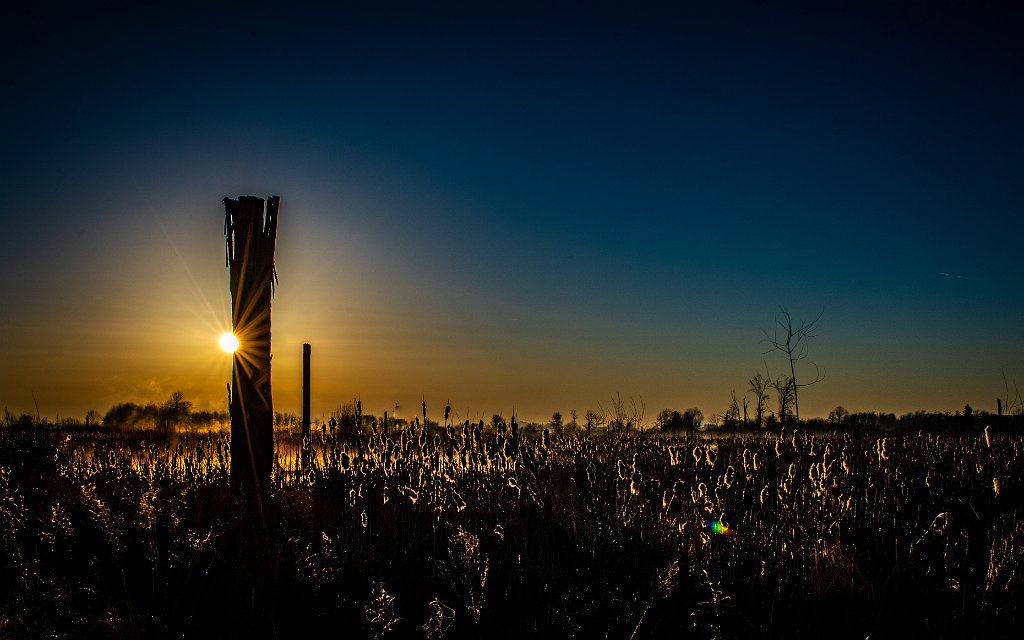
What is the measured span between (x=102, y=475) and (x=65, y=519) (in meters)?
3.06

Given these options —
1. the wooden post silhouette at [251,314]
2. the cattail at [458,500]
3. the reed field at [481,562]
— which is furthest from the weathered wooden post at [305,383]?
the cattail at [458,500]

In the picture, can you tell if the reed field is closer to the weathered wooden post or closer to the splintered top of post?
the splintered top of post

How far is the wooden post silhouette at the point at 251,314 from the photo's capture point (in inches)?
230

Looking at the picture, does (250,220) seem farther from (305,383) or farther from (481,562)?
(305,383)

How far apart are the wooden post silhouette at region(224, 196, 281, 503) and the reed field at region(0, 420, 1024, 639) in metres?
0.70

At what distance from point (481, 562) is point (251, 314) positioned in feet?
12.5

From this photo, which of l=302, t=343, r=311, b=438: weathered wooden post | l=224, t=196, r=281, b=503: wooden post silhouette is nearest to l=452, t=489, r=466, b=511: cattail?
l=224, t=196, r=281, b=503: wooden post silhouette

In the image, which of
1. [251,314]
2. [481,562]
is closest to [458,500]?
[481,562]

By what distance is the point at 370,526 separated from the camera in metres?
4.74

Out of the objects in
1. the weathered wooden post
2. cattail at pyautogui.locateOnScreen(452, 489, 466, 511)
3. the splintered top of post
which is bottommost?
cattail at pyautogui.locateOnScreen(452, 489, 466, 511)

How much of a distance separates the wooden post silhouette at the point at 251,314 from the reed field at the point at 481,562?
0.70 m

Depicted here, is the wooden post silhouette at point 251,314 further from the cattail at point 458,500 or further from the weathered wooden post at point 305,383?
the weathered wooden post at point 305,383

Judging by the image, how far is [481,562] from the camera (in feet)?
10.7

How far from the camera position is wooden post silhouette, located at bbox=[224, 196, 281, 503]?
5.85 meters
